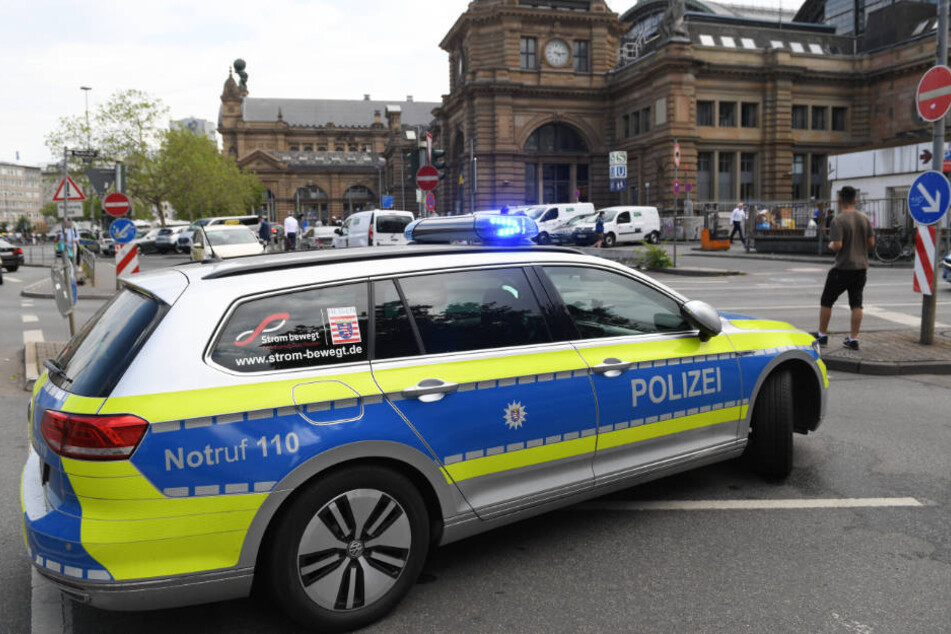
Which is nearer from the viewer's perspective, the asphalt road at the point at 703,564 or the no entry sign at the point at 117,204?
the asphalt road at the point at 703,564

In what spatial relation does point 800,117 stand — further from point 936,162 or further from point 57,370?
point 57,370

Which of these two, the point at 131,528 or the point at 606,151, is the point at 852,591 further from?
the point at 606,151

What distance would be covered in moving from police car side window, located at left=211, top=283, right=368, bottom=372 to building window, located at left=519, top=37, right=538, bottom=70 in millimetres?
64492

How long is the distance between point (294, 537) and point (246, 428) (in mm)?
474

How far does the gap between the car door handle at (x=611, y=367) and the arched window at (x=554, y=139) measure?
6313cm

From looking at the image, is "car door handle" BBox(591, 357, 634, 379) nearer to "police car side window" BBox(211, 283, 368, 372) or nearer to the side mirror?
the side mirror

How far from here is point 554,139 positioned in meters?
66.1

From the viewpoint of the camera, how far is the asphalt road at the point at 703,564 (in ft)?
10.7

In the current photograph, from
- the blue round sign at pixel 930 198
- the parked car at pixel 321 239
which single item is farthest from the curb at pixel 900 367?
the parked car at pixel 321 239

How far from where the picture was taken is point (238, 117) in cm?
12769

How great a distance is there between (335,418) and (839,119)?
67.4m

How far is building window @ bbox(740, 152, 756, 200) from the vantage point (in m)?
59.9

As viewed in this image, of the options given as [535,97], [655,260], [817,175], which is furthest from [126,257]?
[817,175]

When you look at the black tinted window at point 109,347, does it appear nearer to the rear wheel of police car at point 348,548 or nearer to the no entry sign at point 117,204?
the rear wheel of police car at point 348,548
